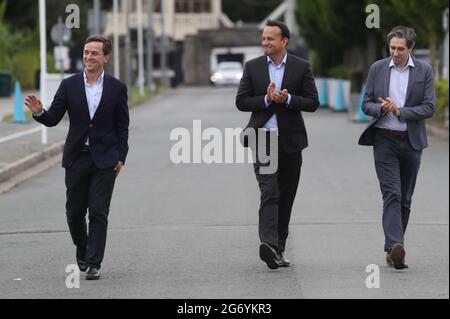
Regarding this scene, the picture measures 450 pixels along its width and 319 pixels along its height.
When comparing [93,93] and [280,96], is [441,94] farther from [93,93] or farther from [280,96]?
[93,93]

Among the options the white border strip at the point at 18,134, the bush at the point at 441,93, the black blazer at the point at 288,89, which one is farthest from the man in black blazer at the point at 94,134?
the bush at the point at 441,93

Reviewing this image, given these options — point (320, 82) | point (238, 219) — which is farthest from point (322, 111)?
point (238, 219)

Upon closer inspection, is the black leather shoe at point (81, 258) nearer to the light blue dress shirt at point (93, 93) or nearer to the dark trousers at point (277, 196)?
the light blue dress shirt at point (93, 93)

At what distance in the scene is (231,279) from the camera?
967 cm

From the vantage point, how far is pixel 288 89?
10.1 metres

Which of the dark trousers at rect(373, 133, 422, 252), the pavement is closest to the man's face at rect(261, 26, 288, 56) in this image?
the dark trousers at rect(373, 133, 422, 252)

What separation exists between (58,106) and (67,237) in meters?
2.78

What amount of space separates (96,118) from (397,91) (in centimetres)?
226

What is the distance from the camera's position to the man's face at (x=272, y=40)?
32.7ft

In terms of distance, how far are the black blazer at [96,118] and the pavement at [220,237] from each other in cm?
92

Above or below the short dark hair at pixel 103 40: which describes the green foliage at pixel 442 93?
below

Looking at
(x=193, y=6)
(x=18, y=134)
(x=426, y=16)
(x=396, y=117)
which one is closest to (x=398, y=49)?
(x=396, y=117)
